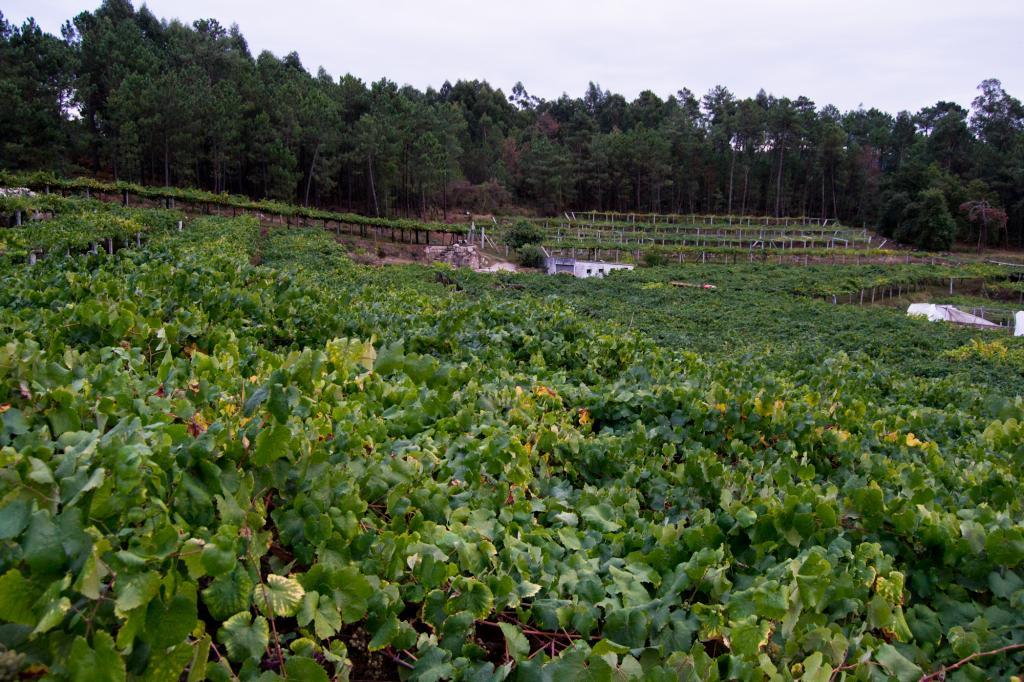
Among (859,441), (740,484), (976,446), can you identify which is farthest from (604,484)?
(976,446)

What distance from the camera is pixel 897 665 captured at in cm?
202

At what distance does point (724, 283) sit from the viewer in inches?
1377

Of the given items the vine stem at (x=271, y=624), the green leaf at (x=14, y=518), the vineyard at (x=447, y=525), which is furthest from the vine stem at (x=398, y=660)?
the green leaf at (x=14, y=518)

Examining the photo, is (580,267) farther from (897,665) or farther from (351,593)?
(351,593)

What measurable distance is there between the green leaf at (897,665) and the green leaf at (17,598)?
217 centimetres

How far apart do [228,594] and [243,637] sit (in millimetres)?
103

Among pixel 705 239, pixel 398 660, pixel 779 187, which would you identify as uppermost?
pixel 779 187

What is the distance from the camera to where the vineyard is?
1500mm

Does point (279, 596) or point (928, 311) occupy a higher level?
point (279, 596)

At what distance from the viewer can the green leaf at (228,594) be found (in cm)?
156

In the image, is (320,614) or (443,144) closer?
(320,614)

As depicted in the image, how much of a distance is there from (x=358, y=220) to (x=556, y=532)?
140 feet

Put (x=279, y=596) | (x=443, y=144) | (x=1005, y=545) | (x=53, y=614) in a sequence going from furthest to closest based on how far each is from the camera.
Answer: (x=443, y=144), (x=1005, y=545), (x=279, y=596), (x=53, y=614)

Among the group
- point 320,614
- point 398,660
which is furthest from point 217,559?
point 398,660
